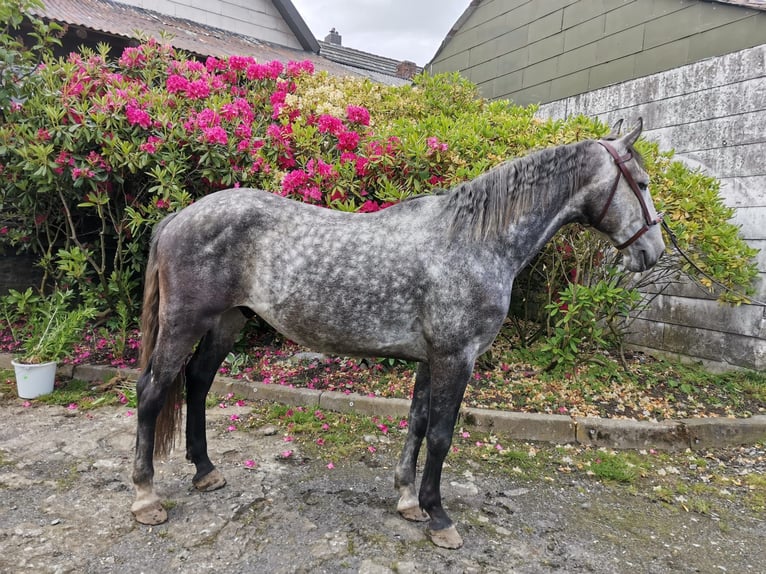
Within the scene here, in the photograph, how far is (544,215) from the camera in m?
2.25

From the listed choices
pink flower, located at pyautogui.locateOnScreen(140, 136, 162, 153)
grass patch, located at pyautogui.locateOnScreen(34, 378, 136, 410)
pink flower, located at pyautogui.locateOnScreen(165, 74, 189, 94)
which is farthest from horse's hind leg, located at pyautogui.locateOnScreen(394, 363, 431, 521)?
pink flower, located at pyautogui.locateOnScreen(165, 74, 189, 94)

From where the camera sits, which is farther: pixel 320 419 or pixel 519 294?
pixel 519 294

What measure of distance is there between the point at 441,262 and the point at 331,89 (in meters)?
3.65

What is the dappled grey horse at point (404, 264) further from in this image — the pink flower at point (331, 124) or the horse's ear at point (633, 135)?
the pink flower at point (331, 124)

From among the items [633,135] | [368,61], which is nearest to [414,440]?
[633,135]

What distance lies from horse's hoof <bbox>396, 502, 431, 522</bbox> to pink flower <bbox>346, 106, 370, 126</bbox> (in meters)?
3.55

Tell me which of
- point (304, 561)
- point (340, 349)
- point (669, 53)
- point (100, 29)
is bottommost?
point (304, 561)

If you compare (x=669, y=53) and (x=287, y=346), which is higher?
(x=669, y=53)

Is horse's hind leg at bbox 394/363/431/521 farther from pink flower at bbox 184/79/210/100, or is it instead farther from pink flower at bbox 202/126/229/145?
pink flower at bbox 184/79/210/100

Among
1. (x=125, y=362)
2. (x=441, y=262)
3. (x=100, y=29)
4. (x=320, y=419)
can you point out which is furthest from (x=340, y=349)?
(x=100, y=29)

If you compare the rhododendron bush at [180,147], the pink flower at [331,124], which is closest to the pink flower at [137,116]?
the rhododendron bush at [180,147]

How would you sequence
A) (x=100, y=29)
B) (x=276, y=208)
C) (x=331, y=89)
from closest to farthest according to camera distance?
(x=276, y=208)
(x=331, y=89)
(x=100, y=29)

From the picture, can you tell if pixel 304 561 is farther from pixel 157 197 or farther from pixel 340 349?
pixel 157 197

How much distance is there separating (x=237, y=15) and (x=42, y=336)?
899 centimetres
